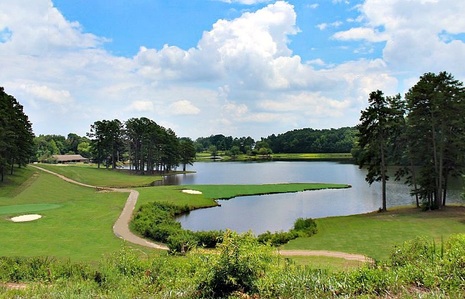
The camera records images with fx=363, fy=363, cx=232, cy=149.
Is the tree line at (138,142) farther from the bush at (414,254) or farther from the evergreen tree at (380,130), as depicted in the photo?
the bush at (414,254)

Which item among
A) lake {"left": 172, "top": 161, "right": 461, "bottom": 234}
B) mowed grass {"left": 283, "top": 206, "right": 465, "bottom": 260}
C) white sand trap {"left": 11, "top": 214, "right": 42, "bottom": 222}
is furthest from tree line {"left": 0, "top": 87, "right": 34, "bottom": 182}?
mowed grass {"left": 283, "top": 206, "right": 465, "bottom": 260}

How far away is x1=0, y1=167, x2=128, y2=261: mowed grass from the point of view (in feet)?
64.3

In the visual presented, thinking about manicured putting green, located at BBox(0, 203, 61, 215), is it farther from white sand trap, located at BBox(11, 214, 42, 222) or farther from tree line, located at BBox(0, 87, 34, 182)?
tree line, located at BBox(0, 87, 34, 182)

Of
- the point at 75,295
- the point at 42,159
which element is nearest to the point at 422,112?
the point at 75,295

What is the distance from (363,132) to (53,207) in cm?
3043

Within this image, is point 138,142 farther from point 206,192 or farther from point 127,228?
point 127,228

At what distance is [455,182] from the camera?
59.2 metres

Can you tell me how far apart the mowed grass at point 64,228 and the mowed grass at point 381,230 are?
11633 mm

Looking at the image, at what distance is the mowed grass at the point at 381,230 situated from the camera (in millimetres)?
21233

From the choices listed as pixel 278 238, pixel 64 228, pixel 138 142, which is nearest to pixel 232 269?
pixel 278 238

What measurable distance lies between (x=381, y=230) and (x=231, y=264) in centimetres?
2061

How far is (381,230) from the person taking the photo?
25516mm

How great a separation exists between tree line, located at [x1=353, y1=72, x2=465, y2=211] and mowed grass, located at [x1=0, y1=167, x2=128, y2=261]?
2471 centimetres

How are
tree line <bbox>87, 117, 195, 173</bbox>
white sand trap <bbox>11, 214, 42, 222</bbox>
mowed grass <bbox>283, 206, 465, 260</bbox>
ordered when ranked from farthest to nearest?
tree line <bbox>87, 117, 195, 173</bbox>, white sand trap <bbox>11, 214, 42, 222</bbox>, mowed grass <bbox>283, 206, 465, 260</bbox>
